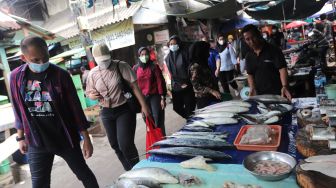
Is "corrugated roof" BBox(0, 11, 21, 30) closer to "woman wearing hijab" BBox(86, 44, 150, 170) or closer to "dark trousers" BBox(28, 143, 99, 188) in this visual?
"woman wearing hijab" BBox(86, 44, 150, 170)

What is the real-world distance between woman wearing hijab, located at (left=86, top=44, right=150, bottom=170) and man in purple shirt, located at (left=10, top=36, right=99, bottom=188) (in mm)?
771

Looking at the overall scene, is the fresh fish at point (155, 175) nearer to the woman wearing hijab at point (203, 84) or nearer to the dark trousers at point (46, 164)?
the dark trousers at point (46, 164)

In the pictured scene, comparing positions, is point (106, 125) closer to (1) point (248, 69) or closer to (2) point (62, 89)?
(2) point (62, 89)

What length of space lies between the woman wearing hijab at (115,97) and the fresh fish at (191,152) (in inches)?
58.0

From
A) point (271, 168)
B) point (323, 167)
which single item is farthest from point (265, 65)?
point (323, 167)

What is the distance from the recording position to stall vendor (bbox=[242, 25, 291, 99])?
3963mm

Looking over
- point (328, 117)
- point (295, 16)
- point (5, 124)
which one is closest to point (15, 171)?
point (5, 124)

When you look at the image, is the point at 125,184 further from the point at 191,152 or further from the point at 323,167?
the point at 323,167

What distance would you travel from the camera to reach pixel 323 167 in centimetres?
158

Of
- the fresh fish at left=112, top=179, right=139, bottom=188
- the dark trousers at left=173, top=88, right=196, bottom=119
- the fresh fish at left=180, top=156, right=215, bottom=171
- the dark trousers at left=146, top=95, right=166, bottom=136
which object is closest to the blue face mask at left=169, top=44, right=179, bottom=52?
the dark trousers at left=173, top=88, right=196, bottom=119

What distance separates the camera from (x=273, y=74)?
4125 mm

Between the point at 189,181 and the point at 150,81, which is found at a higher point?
the point at 150,81

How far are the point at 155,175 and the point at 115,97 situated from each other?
2.05 m

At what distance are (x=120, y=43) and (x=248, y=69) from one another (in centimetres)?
735
